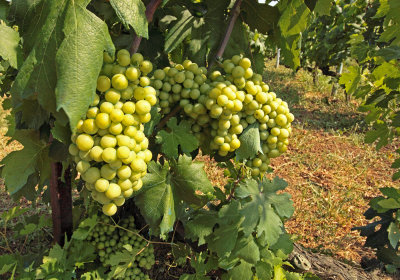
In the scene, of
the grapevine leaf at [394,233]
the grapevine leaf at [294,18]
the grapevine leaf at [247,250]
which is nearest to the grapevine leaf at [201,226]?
the grapevine leaf at [247,250]

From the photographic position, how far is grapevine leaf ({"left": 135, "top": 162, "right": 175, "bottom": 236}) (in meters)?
1.19

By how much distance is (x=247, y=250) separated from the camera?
1476 mm

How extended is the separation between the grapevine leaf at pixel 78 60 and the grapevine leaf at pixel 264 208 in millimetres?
760

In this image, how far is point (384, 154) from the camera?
15.7 feet

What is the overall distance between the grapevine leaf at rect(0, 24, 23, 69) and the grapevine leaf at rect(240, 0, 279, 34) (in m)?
0.86

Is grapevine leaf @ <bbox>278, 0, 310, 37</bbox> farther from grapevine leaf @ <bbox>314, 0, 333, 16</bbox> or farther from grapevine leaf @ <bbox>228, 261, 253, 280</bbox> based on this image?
grapevine leaf @ <bbox>228, 261, 253, 280</bbox>

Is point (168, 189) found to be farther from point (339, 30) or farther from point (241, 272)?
point (339, 30)

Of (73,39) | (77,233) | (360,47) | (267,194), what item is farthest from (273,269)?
(360,47)

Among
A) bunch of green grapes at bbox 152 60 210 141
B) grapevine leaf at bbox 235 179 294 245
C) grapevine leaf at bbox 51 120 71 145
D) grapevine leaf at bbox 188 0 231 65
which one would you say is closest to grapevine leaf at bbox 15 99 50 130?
grapevine leaf at bbox 51 120 71 145

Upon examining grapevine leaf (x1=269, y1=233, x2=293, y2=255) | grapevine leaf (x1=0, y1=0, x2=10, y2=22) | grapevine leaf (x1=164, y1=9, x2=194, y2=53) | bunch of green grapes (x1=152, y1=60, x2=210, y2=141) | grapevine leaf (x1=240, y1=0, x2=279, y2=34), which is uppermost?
grapevine leaf (x1=240, y1=0, x2=279, y2=34)

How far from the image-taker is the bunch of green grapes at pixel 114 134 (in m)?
0.90

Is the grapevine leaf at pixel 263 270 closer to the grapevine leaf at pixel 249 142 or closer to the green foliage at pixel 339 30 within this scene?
the grapevine leaf at pixel 249 142

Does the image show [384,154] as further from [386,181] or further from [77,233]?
[77,233]

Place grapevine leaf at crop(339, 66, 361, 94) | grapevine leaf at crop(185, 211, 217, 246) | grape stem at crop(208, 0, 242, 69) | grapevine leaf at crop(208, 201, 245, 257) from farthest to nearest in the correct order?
1. grapevine leaf at crop(339, 66, 361, 94)
2. grapevine leaf at crop(185, 211, 217, 246)
3. grapevine leaf at crop(208, 201, 245, 257)
4. grape stem at crop(208, 0, 242, 69)
